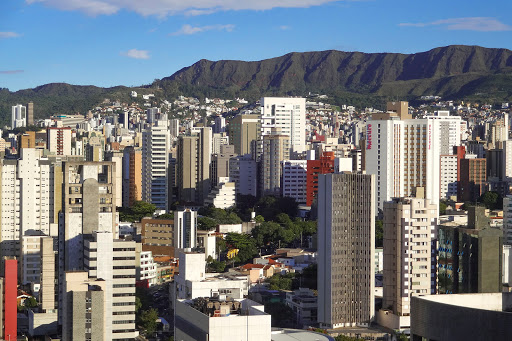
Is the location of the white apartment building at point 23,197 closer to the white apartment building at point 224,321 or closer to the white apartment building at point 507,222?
the white apartment building at point 507,222

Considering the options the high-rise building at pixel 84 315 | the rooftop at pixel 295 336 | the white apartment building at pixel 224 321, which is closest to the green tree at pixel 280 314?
the rooftop at pixel 295 336

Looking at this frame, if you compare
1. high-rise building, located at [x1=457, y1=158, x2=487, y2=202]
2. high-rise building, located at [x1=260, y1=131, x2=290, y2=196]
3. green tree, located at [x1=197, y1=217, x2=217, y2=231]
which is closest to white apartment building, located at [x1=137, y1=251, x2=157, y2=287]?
green tree, located at [x1=197, y1=217, x2=217, y2=231]

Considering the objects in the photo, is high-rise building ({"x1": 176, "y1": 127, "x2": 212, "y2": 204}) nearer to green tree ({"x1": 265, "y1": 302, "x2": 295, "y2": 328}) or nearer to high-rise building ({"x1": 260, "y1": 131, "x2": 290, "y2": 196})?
high-rise building ({"x1": 260, "y1": 131, "x2": 290, "y2": 196})

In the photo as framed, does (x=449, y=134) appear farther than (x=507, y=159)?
Yes

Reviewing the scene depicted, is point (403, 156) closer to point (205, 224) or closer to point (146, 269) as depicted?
point (205, 224)

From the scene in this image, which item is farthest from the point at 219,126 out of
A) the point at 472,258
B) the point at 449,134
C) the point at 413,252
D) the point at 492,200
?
the point at 472,258

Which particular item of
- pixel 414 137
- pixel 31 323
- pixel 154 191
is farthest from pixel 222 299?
pixel 154 191

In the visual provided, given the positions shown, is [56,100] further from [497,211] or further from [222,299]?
[222,299]
